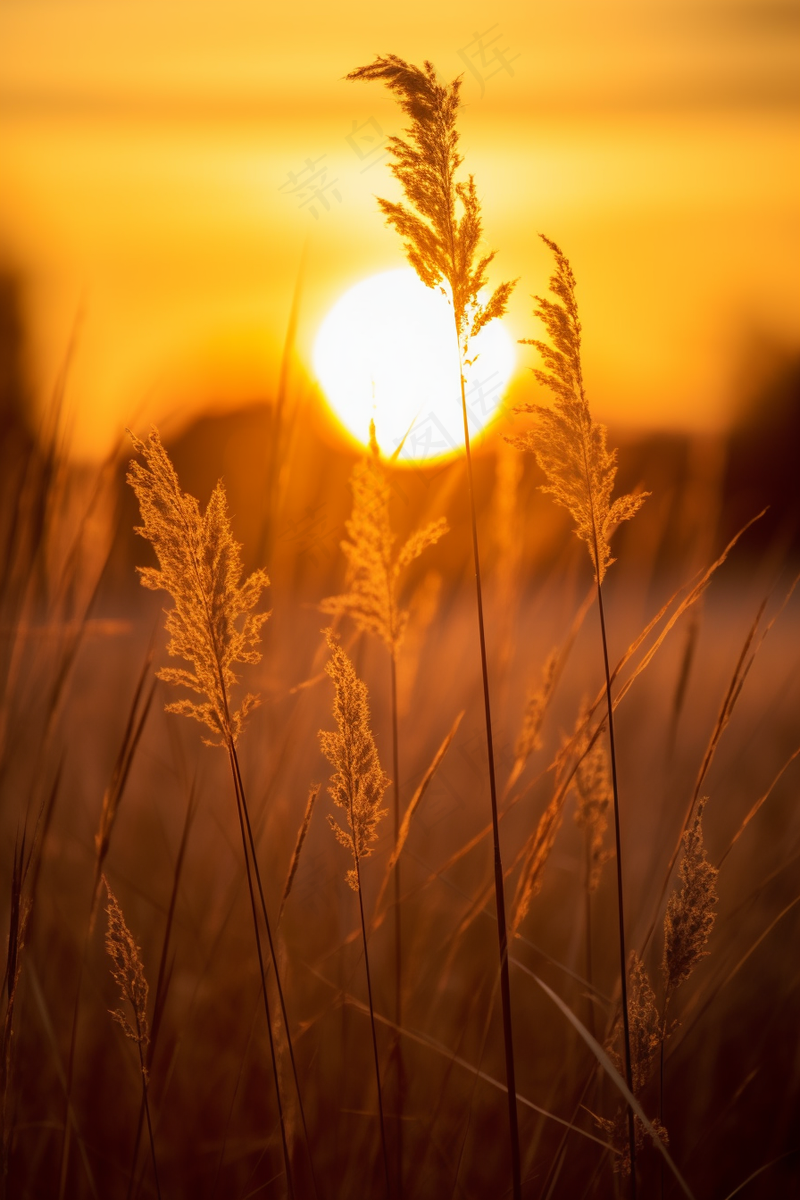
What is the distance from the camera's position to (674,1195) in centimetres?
133

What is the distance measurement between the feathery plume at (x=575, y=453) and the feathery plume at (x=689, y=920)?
1.17 feet

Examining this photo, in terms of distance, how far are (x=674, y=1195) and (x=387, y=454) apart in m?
1.24

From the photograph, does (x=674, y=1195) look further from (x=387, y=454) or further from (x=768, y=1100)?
(x=387, y=454)

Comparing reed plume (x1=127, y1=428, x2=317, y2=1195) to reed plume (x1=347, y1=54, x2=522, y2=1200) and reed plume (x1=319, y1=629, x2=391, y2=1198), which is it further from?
reed plume (x1=347, y1=54, x2=522, y2=1200)

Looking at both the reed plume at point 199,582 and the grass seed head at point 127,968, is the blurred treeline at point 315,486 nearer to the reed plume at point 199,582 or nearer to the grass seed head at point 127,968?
the reed plume at point 199,582

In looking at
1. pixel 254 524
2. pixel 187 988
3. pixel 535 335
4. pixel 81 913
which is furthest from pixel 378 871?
pixel 535 335

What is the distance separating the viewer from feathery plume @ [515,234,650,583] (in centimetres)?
92

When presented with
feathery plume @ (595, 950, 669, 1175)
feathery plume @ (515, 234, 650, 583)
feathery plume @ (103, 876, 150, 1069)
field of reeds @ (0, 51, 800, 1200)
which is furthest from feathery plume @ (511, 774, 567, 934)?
feathery plume @ (103, 876, 150, 1069)

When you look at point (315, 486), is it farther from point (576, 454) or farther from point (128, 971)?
point (128, 971)

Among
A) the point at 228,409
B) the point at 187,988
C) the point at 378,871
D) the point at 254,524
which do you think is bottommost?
the point at 187,988

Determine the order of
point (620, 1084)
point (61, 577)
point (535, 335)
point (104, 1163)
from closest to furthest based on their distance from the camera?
point (620, 1084)
point (535, 335)
point (61, 577)
point (104, 1163)

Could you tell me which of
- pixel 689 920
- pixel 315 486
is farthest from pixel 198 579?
pixel 315 486

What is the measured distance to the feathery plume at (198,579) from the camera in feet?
2.82

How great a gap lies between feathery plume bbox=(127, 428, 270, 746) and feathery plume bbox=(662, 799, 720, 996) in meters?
0.53
